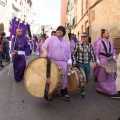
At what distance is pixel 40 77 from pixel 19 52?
13.1ft

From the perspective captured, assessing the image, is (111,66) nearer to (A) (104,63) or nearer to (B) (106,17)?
(A) (104,63)

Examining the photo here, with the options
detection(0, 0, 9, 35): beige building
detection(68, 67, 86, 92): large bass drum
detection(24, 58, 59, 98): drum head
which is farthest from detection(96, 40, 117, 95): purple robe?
detection(0, 0, 9, 35): beige building

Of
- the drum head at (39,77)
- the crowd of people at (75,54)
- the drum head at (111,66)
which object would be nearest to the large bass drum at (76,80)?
the crowd of people at (75,54)

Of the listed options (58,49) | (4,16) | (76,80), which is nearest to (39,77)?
(58,49)

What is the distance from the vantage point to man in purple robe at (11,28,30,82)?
9.91 m

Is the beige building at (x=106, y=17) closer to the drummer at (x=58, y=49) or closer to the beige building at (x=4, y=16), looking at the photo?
the drummer at (x=58, y=49)

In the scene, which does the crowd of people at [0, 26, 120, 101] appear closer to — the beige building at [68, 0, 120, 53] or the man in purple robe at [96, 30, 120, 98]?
the man in purple robe at [96, 30, 120, 98]

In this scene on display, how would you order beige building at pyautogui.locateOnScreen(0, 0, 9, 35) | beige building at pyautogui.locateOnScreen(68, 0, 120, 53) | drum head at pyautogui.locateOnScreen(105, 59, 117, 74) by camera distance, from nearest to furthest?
drum head at pyautogui.locateOnScreen(105, 59, 117, 74) → beige building at pyautogui.locateOnScreen(68, 0, 120, 53) → beige building at pyautogui.locateOnScreen(0, 0, 9, 35)

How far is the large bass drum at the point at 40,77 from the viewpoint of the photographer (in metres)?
6.06

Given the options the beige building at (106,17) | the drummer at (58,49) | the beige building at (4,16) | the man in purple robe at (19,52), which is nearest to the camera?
the drummer at (58,49)

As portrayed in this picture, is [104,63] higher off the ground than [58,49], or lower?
lower

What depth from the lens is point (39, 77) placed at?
6223 millimetres

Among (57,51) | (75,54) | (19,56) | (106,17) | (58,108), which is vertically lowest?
(58,108)

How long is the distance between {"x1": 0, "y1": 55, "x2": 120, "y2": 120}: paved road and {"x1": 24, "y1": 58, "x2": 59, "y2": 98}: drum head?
40cm
